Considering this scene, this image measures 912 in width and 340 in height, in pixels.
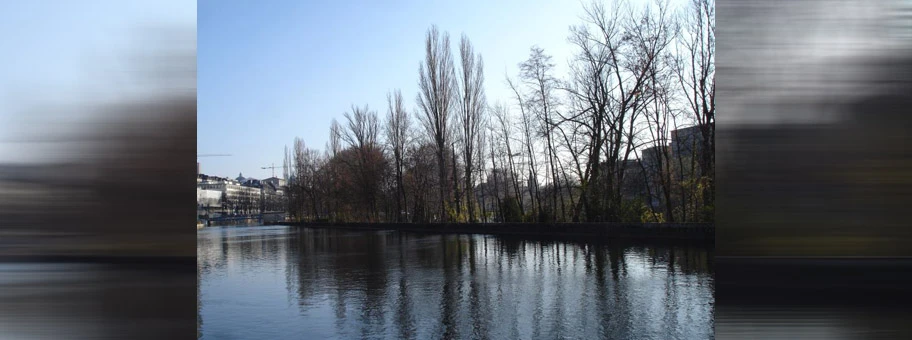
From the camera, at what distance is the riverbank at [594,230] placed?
12.7 metres

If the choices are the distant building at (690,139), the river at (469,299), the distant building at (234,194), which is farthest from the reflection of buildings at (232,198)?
the river at (469,299)

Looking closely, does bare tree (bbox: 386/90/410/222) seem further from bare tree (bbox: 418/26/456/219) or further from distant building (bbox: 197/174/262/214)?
distant building (bbox: 197/174/262/214)

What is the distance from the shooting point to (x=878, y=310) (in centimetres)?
521

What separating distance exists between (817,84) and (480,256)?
328 inches

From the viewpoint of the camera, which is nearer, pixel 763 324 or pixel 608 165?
pixel 763 324

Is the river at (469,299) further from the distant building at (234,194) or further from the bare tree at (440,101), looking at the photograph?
the distant building at (234,194)

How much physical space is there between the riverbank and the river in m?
2.57

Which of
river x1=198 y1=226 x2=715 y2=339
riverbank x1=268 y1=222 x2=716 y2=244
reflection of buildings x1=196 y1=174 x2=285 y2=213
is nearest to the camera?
river x1=198 y1=226 x2=715 y2=339

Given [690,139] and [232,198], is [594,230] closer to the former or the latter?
[690,139]

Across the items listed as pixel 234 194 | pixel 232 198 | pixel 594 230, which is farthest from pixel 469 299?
pixel 234 194

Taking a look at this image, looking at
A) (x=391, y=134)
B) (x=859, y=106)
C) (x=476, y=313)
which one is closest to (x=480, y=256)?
(x=476, y=313)

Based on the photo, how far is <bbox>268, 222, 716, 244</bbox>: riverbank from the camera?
41.8ft

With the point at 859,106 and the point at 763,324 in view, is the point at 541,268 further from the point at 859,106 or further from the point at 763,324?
the point at 859,106

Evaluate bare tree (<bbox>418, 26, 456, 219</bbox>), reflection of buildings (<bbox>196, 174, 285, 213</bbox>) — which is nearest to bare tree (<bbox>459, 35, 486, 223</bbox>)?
bare tree (<bbox>418, 26, 456, 219</bbox>)
